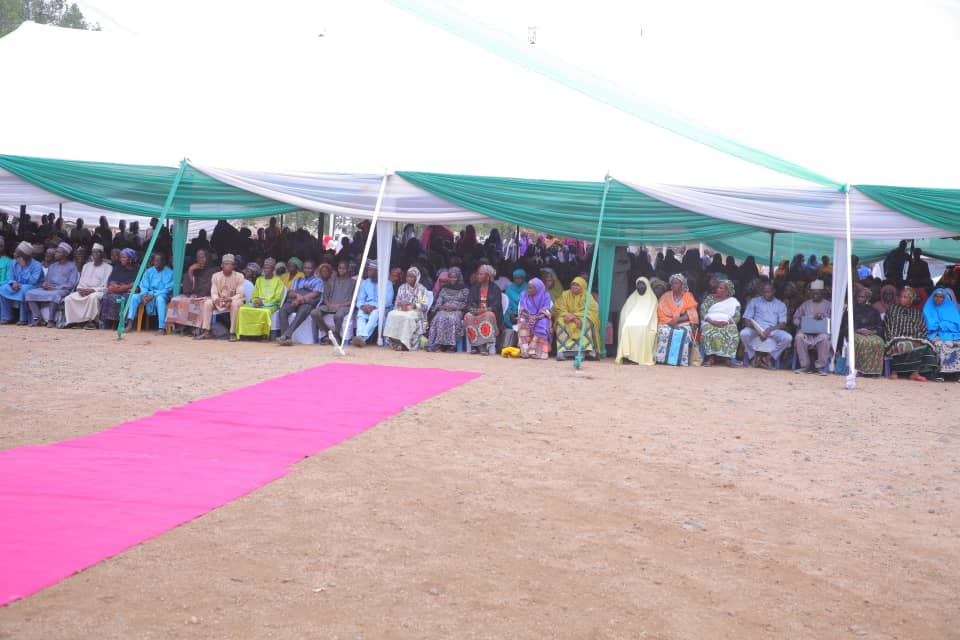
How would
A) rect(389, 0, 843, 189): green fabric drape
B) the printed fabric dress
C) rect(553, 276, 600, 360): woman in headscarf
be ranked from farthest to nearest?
1. rect(553, 276, 600, 360): woman in headscarf
2. the printed fabric dress
3. rect(389, 0, 843, 189): green fabric drape

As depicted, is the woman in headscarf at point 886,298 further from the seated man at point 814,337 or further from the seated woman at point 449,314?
the seated woman at point 449,314

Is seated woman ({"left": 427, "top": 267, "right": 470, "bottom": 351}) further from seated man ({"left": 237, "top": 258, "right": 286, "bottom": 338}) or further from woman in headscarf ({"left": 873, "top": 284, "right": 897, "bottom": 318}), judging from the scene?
woman in headscarf ({"left": 873, "top": 284, "right": 897, "bottom": 318})

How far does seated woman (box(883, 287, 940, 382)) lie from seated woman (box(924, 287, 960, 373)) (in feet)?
0.19

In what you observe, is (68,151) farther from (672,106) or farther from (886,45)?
(886,45)

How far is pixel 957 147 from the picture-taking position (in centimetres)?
909

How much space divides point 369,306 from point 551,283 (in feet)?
6.03

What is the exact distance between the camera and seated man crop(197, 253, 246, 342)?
9.96 metres

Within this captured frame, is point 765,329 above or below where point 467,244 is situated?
below

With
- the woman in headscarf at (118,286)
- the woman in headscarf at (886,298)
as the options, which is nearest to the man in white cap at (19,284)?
the woman in headscarf at (118,286)

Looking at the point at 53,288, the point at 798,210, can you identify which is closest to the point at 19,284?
the point at 53,288

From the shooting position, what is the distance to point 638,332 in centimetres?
943

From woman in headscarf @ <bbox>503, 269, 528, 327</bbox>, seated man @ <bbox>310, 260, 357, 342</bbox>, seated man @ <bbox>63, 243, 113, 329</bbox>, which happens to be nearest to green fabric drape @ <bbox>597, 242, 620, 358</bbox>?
woman in headscarf @ <bbox>503, 269, 528, 327</bbox>

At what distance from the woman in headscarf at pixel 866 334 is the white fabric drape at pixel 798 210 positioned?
72cm

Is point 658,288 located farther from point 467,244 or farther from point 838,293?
point 467,244
